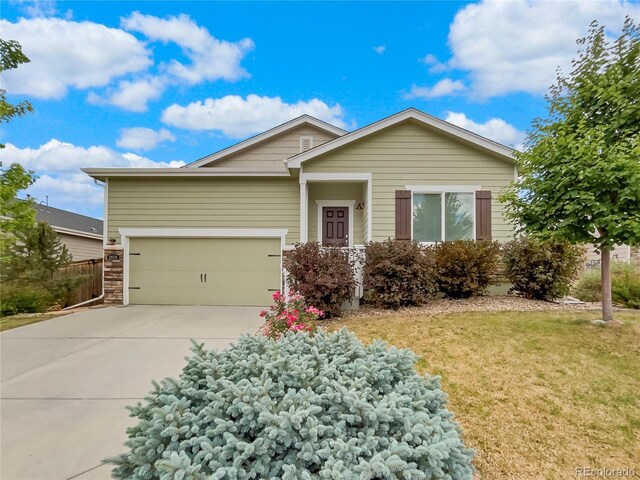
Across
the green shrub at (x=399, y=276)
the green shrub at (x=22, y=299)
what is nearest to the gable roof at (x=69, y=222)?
the green shrub at (x=22, y=299)

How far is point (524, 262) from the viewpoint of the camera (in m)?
7.65

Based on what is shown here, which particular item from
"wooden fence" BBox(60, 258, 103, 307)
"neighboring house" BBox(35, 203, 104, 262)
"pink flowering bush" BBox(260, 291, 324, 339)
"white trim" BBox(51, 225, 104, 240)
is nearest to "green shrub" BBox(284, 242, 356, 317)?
"pink flowering bush" BBox(260, 291, 324, 339)

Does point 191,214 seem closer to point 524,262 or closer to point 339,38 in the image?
point 339,38

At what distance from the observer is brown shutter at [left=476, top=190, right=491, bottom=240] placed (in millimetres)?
8453

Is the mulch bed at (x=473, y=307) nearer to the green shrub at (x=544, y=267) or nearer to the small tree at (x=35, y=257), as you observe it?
the green shrub at (x=544, y=267)

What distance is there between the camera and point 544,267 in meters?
7.49

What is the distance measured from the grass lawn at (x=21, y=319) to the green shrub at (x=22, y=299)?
24cm

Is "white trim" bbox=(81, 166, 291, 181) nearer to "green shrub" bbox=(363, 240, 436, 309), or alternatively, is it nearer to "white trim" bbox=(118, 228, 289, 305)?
"white trim" bbox=(118, 228, 289, 305)

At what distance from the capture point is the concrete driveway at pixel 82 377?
2627 mm

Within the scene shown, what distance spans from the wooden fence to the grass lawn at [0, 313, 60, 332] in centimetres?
157

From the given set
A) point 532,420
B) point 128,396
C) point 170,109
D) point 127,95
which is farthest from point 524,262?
point 170,109

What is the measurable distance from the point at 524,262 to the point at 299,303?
5556mm

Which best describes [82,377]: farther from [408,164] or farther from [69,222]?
[69,222]

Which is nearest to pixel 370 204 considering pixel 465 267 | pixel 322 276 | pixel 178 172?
A: pixel 465 267
